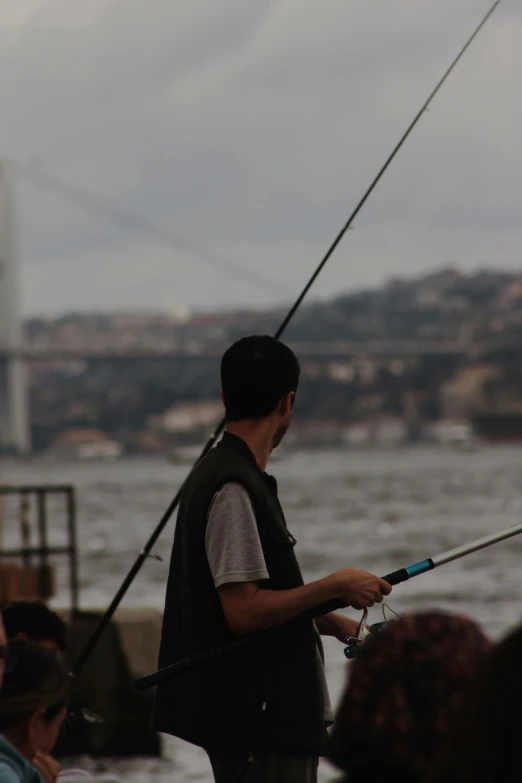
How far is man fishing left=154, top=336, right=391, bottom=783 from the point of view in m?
2.31

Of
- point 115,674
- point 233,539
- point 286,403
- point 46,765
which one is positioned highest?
point 286,403

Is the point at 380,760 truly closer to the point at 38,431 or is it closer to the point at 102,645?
the point at 102,645

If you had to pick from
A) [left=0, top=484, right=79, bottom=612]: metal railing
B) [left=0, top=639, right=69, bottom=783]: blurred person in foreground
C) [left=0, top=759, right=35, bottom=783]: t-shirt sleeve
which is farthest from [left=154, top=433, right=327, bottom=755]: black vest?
[left=0, top=484, right=79, bottom=612]: metal railing

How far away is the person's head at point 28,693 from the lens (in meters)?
2.11

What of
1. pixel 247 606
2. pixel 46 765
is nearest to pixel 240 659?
pixel 247 606

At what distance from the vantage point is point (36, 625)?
9.61 ft

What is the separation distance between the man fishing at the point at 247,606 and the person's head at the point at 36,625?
57 centimetres

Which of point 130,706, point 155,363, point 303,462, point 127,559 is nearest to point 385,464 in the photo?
point 303,462

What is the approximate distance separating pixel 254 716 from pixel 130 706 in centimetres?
644

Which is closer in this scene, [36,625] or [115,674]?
[36,625]

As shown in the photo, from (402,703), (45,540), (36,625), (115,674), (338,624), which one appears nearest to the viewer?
(402,703)

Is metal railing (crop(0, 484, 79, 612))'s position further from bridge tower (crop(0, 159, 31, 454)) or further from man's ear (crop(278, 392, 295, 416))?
bridge tower (crop(0, 159, 31, 454))

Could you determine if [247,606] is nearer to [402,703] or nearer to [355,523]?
[402,703]

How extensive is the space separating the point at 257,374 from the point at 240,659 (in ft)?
1.40
